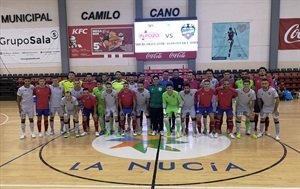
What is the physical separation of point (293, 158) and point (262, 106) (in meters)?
1.97

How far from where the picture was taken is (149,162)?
18.2 feet

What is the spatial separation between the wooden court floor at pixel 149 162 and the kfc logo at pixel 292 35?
31.5ft

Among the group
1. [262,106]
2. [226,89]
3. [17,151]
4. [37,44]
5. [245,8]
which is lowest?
[17,151]

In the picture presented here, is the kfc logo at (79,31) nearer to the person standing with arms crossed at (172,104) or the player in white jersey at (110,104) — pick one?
the player in white jersey at (110,104)

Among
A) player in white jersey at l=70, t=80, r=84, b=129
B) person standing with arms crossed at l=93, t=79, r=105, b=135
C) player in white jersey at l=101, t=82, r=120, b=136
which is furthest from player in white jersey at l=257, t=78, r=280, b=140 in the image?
player in white jersey at l=70, t=80, r=84, b=129

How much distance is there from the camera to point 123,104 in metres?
7.80

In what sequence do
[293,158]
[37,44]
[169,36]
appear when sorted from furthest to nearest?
[37,44] → [169,36] → [293,158]

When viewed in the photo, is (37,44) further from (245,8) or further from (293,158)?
(293,158)

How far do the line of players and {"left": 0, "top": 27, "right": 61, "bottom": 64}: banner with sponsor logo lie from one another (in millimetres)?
9382

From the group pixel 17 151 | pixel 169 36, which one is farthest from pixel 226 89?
pixel 169 36

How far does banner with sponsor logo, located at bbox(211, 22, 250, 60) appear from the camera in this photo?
616 inches

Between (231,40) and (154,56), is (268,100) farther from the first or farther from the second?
(154,56)

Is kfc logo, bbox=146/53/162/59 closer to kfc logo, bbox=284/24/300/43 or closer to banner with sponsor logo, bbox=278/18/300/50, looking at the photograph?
banner with sponsor logo, bbox=278/18/300/50

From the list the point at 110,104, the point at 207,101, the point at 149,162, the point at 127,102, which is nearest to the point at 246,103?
the point at 207,101
